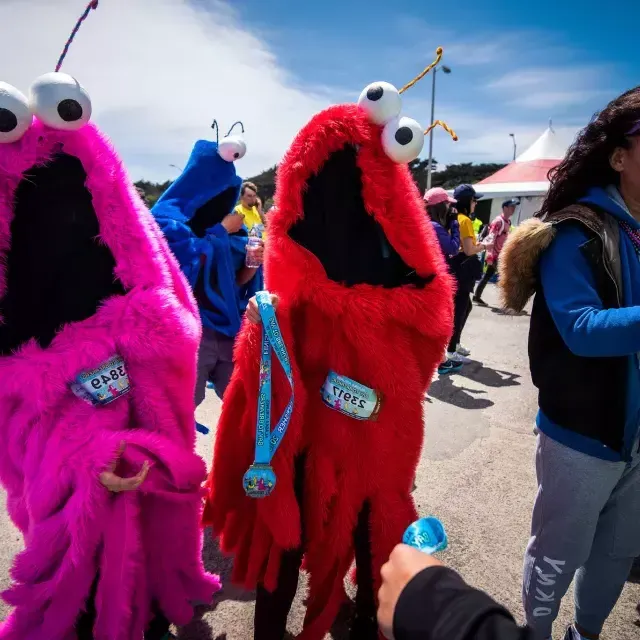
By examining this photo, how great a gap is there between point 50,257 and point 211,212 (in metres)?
1.34

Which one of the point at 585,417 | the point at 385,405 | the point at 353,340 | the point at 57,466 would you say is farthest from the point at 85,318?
the point at 585,417

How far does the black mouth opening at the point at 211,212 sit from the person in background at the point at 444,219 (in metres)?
2.19

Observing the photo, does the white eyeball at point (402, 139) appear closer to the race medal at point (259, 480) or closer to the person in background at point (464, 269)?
the race medal at point (259, 480)

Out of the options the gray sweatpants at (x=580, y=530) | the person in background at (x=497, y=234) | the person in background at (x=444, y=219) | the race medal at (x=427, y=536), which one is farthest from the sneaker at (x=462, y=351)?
the race medal at (x=427, y=536)

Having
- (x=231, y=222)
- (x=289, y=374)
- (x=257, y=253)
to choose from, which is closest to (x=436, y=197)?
(x=231, y=222)

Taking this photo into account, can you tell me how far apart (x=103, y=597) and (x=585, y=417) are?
1.51 m

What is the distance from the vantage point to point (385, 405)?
4.60 ft

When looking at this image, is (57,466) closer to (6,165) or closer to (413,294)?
(6,165)

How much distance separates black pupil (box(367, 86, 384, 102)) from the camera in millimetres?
1339

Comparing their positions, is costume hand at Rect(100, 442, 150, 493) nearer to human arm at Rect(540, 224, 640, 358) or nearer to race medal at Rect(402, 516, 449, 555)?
race medal at Rect(402, 516, 449, 555)

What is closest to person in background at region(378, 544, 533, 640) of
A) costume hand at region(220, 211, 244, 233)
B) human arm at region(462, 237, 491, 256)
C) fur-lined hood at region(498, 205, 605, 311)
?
fur-lined hood at region(498, 205, 605, 311)

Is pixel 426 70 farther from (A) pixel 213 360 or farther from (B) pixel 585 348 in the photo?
(A) pixel 213 360

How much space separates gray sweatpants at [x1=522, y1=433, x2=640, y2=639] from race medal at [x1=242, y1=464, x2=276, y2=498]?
0.87 meters

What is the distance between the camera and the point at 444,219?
4355 millimetres
